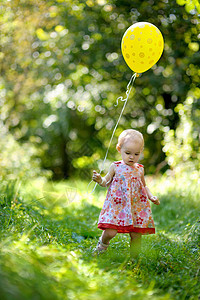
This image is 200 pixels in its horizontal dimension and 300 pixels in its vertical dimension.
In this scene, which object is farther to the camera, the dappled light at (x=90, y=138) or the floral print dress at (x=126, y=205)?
the floral print dress at (x=126, y=205)

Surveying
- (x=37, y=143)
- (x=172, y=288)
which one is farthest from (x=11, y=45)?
(x=172, y=288)

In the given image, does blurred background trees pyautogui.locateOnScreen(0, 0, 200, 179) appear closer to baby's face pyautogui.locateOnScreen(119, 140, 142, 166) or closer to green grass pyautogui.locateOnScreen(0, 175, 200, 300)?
green grass pyautogui.locateOnScreen(0, 175, 200, 300)

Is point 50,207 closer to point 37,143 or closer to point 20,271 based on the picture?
point 20,271

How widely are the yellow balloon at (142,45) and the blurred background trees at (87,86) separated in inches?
100

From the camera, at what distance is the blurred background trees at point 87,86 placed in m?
6.72

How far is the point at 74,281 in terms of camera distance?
208 centimetres

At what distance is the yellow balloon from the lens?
3562mm

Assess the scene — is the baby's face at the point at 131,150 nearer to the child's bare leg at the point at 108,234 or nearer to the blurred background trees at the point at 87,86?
the child's bare leg at the point at 108,234

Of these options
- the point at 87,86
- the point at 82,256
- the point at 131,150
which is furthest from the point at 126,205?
the point at 87,86

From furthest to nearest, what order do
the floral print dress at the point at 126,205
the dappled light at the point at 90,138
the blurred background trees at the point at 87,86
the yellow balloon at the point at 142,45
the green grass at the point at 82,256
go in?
the blurred background trees at the point at 87,86 → the yellow balloon at the point at 142,45 → the floral print dress at the point at 126,205 → the dappled light at the point at 90,138 → the green grass at the point at 82,256

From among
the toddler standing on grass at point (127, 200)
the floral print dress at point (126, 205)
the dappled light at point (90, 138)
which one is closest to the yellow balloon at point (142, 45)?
the dappled light at point (90, 138)

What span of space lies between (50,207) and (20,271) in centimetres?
277

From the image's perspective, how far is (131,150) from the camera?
3229mm

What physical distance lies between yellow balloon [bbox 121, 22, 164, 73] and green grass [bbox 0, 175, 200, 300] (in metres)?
1.53
